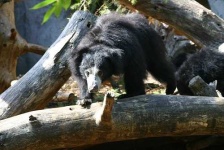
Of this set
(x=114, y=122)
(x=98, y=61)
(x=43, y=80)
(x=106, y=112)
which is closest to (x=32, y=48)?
(x=43, y=80)

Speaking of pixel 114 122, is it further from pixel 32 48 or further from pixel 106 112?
pixel 32 48

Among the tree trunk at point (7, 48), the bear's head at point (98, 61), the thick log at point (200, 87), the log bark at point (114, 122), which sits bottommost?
the log bark at point (114, 122)

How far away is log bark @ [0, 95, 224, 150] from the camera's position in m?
2.93

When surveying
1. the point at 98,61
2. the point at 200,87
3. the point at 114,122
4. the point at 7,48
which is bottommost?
the point at 114,122

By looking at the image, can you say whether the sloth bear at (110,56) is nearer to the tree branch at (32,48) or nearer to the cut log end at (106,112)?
the cut log end at (106,112)

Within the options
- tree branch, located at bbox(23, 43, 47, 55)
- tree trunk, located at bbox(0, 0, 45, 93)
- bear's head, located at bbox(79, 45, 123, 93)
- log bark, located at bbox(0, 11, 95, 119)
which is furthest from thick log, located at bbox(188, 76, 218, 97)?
tree branch, located at bbox(23, 43, 47, 55)

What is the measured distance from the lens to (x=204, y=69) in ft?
14.1

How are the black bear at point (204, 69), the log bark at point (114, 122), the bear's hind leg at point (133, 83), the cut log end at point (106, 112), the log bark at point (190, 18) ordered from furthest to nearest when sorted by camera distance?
the log bark at point (190, 18), the black bear at point (204, 69), the bear's hind leg at point (133, 83), the log bark at point (114, 122), the cut log end at point (106, 112)

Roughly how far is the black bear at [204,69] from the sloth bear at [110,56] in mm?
568

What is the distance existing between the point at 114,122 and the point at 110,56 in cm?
83

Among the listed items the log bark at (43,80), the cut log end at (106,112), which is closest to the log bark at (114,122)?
the cut log end at (106,112)

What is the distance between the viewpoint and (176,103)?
322cm

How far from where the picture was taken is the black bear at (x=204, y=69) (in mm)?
4285

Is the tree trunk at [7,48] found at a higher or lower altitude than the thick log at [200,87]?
higher
